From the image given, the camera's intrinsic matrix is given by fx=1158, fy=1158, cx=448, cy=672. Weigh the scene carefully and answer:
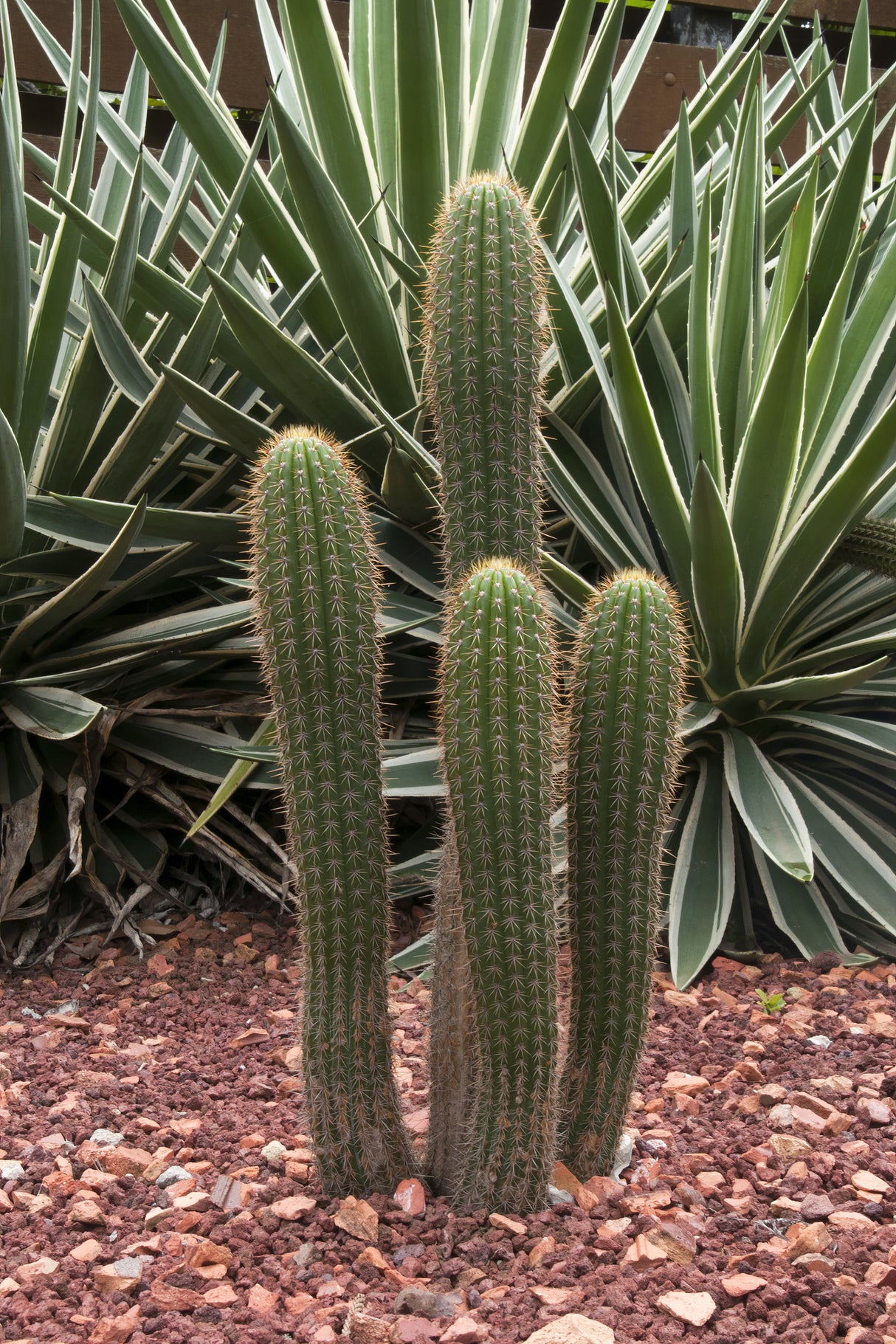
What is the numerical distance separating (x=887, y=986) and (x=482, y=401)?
1304 mm

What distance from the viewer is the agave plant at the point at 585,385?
2135 mm

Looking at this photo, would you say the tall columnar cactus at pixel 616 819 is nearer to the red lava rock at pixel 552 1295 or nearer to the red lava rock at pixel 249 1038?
the red lava rock at pixel 552 1295

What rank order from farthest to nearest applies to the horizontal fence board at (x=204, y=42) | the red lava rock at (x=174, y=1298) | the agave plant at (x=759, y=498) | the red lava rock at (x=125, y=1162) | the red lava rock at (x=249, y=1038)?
the horizontal fence board at (x=204, y=42), the agave plant at (x=759, y=498), the red lava rock at (x=249, y=1038), the red lava rock at (x=125, y=1162), the red lava rock at (x=174, y=1298)

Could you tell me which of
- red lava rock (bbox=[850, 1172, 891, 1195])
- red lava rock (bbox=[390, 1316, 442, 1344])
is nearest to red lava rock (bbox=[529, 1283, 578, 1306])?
red lava rock (bbox=[390, 1316, 442, 1344])

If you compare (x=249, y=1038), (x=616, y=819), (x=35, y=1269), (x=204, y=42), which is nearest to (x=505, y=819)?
(x=616, y=819)

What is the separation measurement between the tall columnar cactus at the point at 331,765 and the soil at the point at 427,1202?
155 mm

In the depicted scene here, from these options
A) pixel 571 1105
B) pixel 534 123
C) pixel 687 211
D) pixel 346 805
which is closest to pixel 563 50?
pixel 534 123

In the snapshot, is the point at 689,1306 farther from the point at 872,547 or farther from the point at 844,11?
the point at 844,11

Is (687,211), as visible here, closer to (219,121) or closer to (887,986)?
(219,121)

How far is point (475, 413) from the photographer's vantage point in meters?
1.37

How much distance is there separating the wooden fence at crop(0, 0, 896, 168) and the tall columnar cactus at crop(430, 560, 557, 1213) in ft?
10.7

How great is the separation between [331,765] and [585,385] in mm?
1445

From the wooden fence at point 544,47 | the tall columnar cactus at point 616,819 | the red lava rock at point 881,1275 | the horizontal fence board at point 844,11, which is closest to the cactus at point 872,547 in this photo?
the tall columnar cactus at point 616,819

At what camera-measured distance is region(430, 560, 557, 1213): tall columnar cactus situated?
1.21 metres
